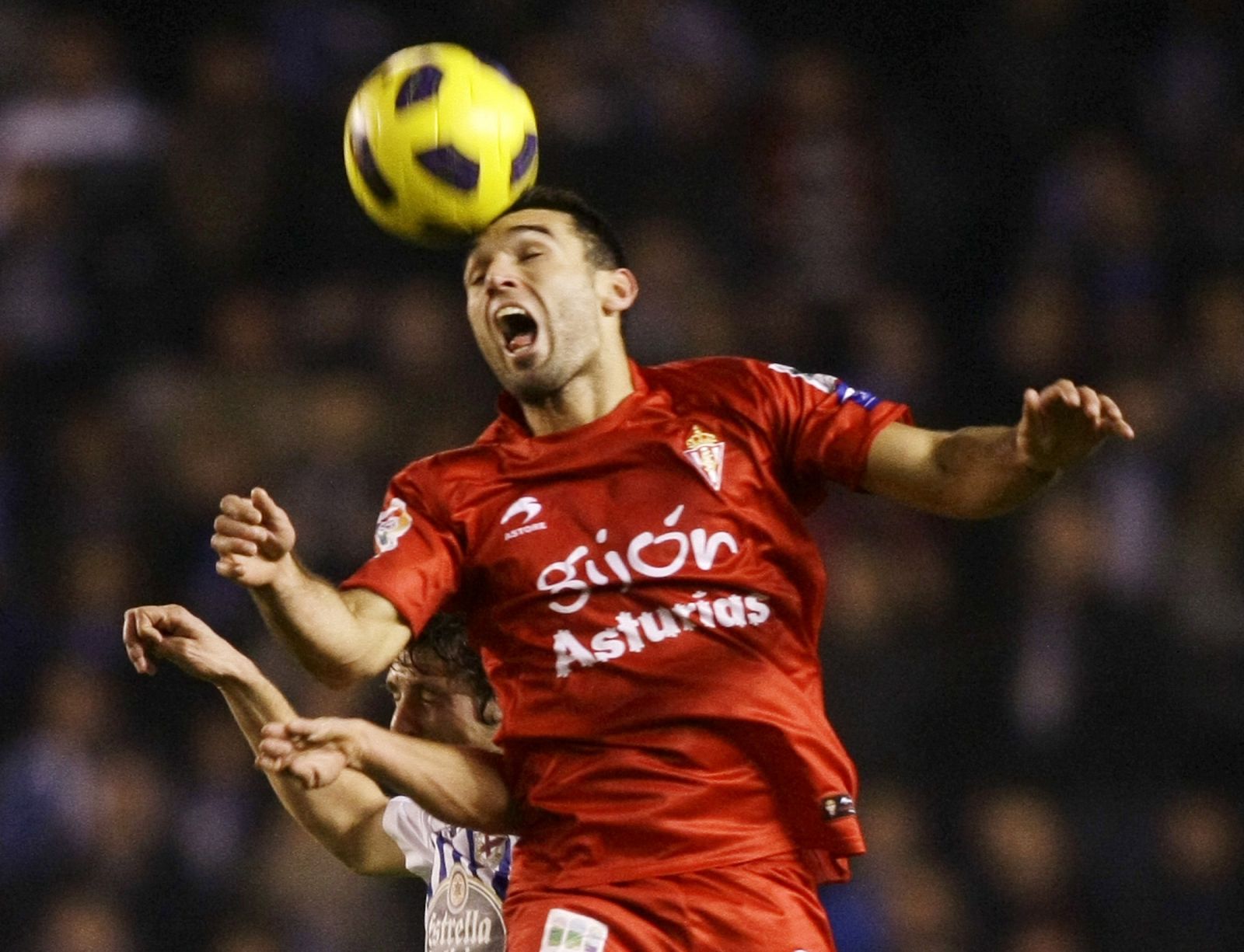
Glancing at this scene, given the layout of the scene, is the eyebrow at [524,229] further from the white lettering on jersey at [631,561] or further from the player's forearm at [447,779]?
the player's forearm at [447,779]

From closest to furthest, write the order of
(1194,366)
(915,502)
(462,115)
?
(915,502), (462,115), (1194,366)

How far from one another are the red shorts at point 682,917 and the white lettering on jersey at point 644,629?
1.21 feet


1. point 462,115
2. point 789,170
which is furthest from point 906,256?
point 462,115

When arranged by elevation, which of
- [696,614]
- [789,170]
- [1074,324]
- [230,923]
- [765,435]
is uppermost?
[789,170]

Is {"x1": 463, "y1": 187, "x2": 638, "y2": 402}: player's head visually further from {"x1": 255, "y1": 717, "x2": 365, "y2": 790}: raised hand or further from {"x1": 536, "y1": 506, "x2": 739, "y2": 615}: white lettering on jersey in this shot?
{"x1": 255, "y1": 717, "x2": 365, "y2": 790}: raised hand

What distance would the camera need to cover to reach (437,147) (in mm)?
3664

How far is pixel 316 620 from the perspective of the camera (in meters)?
3.24

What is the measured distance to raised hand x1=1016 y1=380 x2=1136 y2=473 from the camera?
10.2 feet

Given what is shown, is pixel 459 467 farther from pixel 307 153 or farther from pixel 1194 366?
pixel 307 153

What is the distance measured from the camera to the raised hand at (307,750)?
298cm

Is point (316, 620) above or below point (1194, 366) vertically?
below

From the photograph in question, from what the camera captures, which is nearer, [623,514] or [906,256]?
[623,514]

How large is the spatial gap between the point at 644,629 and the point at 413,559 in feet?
1.33

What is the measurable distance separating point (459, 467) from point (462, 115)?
2.06ft
